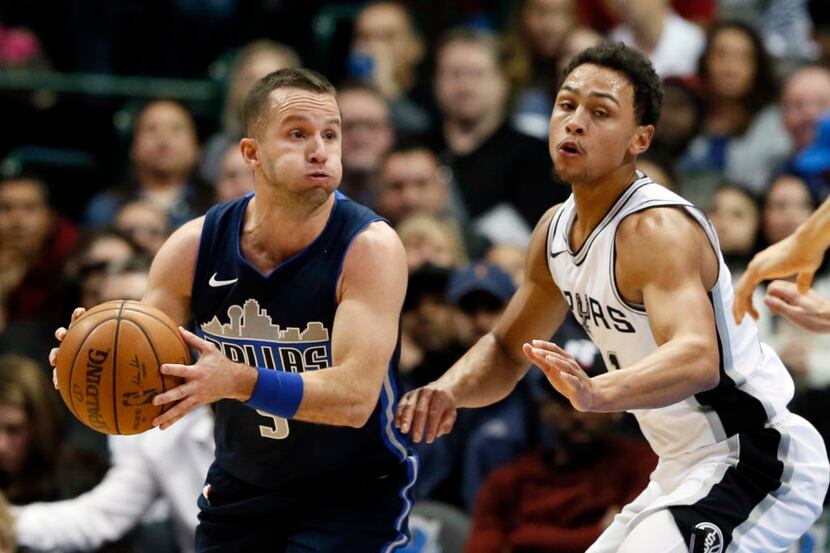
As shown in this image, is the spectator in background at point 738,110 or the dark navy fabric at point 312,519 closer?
the dark navy fabric at point 312,519

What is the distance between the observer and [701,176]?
31.1ft

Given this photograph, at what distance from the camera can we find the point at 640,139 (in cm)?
526

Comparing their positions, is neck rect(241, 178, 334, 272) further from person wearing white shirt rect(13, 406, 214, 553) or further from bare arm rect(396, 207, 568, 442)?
person wearing white shirt rect(13, 406, 214, 553)

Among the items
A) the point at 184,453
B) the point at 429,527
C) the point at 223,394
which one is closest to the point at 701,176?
the point at 429,527

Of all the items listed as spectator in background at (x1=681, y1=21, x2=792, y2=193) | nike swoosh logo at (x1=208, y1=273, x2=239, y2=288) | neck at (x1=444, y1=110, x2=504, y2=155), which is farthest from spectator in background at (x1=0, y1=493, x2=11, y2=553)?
spectator in background at (x1=681, y1=21, x2=792, y2=193)

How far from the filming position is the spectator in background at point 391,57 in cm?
1120

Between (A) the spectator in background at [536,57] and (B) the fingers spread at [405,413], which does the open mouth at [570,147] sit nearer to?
(B) the fingers spread at [405,413]

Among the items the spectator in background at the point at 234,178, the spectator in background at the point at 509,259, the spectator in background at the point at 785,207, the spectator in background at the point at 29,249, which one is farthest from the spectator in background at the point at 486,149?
the spectator in background at the point at 29,249

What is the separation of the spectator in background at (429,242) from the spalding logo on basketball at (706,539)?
425cm

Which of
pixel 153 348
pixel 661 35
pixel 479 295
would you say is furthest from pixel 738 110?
pixel 153 348

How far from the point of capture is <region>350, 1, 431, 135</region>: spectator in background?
36.8 feet

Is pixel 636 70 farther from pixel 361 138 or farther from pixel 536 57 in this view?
pixel 536 57

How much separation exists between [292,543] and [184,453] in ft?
8.78

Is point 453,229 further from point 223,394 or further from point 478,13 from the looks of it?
point 223,394
